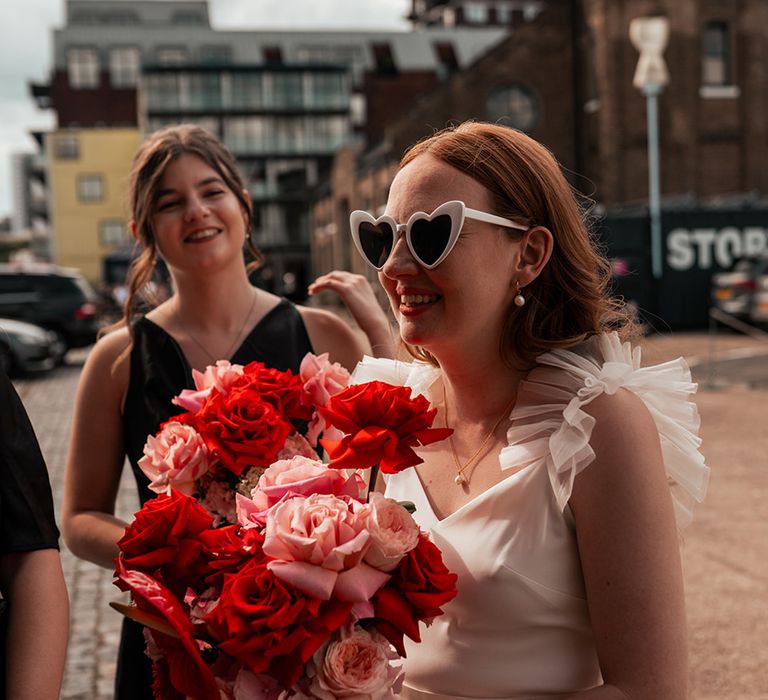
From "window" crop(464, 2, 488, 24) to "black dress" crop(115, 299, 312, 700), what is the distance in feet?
281

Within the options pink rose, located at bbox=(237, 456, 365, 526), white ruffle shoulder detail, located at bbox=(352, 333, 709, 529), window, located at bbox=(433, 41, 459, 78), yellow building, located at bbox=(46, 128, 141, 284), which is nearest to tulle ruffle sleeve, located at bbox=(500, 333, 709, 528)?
white ruffle shoulder detail, located at bbox=(352, 333, 709, 529)

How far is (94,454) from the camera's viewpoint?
9.37 feet

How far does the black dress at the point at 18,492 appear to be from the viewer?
70.5 inches

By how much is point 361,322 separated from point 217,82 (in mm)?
74292

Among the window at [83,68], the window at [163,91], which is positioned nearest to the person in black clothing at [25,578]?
the window at [163,91]

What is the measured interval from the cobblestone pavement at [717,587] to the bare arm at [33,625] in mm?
1458

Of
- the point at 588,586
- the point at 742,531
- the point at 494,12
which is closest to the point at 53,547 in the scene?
the point at 588,586

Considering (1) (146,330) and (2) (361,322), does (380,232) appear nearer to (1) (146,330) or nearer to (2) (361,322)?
(2) (361,322)

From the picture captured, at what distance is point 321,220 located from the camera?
60438 millimetres

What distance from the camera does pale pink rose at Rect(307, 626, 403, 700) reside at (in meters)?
1.46

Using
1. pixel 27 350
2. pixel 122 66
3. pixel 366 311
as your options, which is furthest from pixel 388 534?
pixel 122 66

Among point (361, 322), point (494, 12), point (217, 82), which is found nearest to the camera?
point (361, 322)

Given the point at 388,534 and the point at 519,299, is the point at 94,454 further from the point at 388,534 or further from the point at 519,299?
the point at 388,534

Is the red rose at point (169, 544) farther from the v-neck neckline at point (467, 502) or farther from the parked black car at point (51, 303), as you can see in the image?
the parked black car at point (51, 303)
